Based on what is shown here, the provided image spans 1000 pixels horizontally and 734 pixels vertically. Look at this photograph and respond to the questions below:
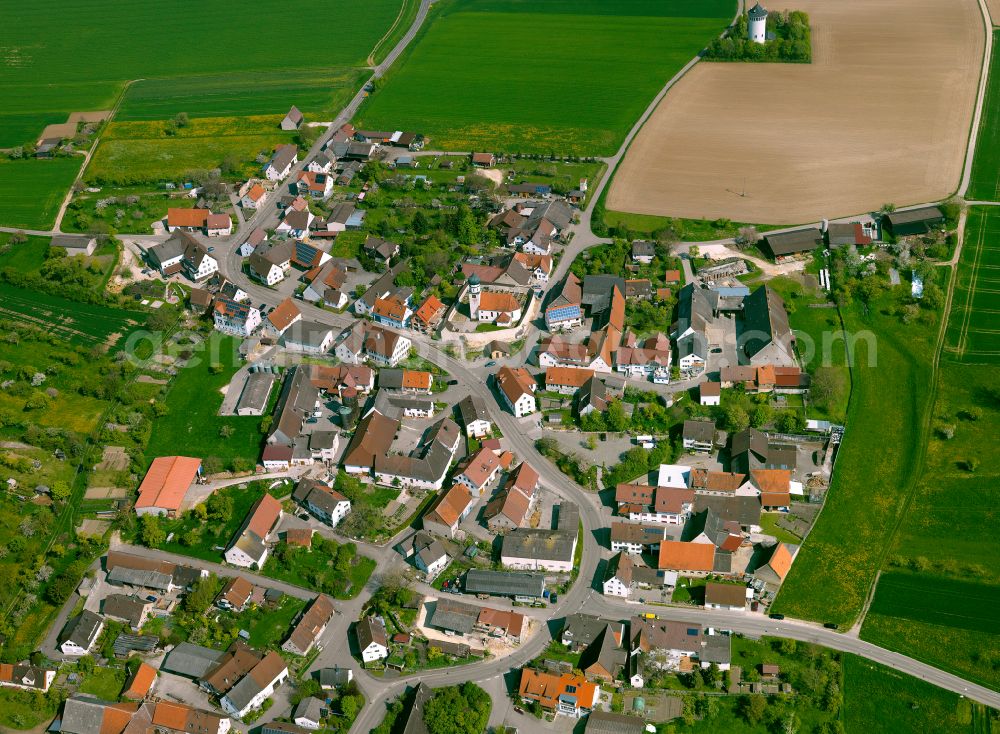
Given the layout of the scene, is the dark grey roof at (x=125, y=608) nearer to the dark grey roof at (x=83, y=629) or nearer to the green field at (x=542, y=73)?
the dark grey roof at (x=83, y=629)

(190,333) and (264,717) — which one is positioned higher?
(190,333)

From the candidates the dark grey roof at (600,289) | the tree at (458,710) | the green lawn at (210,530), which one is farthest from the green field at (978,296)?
the green lawn at (210,530)

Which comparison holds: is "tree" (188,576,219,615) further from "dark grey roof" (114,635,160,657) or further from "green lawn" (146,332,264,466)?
"green lawn" (146,332,264,466)

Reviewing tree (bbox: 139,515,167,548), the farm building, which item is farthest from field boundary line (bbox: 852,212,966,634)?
tree (bbox: 139,515,167,548)

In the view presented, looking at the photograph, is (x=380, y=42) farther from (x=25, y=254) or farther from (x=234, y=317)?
(x=234, y=317)

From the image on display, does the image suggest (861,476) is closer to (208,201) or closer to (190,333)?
(190,333)

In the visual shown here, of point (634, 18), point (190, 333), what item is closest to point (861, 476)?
point (190, 333)

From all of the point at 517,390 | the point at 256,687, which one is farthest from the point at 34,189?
the point at 256,687
